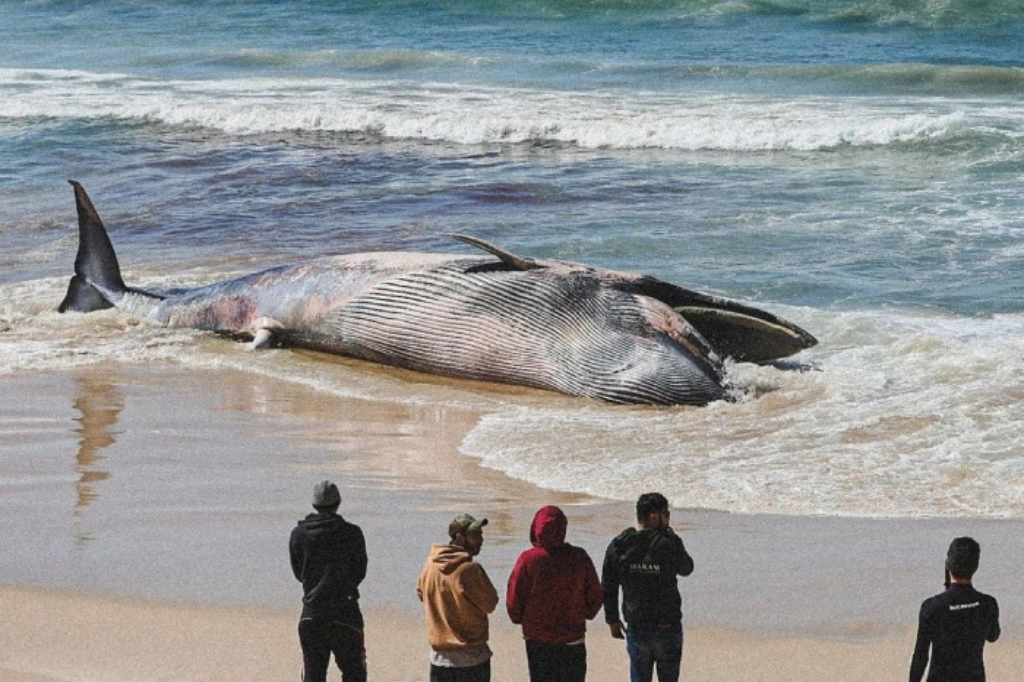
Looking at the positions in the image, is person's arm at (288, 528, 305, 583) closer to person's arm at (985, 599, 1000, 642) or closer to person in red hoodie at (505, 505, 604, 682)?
person in red hoodie at (505, 505, 604, 682)

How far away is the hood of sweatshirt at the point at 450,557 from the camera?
5.95m

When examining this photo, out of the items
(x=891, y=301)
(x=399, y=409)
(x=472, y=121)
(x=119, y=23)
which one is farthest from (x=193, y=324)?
(x=119, y=23)

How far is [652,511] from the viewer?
20.1 feet

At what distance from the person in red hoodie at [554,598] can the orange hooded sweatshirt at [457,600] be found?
0.45 feet

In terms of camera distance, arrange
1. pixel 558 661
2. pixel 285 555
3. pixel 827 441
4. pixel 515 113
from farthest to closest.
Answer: pixel 515 113
pixel 827 441
pixel 285 555
pixel 558 661

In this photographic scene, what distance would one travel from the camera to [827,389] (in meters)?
11.7

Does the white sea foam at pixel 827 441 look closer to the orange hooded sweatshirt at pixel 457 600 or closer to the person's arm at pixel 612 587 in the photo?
the person's arm at pixel 612 587

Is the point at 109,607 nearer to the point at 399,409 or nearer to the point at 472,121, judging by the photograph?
the point at 399,409

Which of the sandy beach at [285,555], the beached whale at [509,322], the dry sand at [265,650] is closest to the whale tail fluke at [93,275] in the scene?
the beached whale at [509,322]

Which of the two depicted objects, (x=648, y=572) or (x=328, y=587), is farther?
(x=328, y=587)

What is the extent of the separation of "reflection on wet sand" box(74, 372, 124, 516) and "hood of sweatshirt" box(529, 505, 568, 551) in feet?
12.8

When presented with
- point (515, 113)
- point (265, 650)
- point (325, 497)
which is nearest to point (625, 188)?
point (515, 113)

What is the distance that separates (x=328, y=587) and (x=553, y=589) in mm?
929

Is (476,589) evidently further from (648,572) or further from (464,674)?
(648,572)
